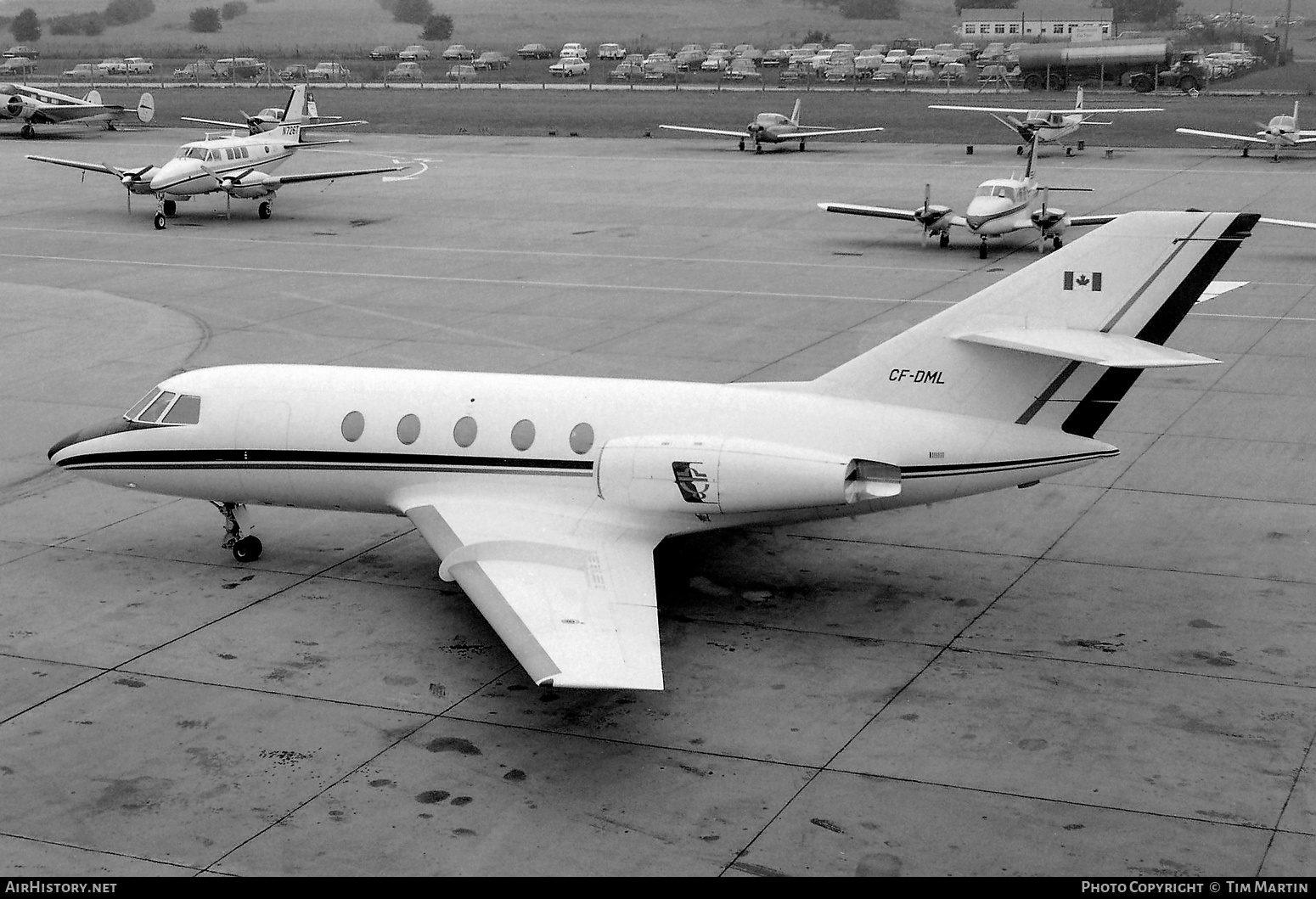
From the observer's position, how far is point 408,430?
1681 cm

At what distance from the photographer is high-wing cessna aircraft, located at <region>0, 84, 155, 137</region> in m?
74.4

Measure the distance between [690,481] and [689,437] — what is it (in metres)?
0.52

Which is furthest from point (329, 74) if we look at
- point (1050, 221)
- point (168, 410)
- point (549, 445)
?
point (549, 445)

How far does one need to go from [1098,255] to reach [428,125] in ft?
219

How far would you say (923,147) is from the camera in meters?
64.9

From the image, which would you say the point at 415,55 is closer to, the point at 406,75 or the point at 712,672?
the point at 406,75

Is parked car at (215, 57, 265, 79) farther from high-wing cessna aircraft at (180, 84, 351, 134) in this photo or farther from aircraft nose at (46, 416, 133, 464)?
aircraft nose at (46, 416, 133, 464)

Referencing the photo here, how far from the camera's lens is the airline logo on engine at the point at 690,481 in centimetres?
1506

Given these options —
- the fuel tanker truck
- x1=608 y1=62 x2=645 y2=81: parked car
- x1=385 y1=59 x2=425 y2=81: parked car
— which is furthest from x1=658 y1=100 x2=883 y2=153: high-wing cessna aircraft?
x1=385 y1=59 x2=425 y2=81: parked car

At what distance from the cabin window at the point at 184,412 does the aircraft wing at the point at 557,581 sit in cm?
295

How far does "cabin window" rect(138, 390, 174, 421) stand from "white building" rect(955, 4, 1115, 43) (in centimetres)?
14182

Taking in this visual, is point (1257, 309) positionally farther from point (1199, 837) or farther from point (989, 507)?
point (1199, 837)

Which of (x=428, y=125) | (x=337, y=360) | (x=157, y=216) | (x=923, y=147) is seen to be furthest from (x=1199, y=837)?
(x=428, y=125)

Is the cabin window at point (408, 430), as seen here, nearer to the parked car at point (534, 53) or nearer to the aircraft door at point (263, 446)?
the aircraft door at point (263, 446)
